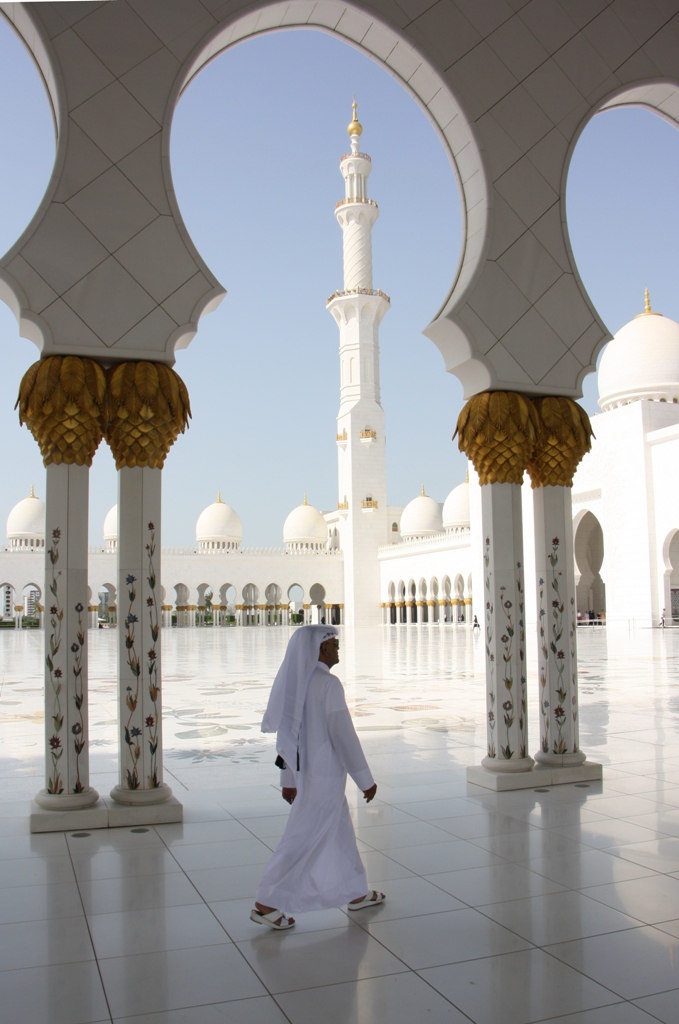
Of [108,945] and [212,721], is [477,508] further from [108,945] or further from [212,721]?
[108,945]

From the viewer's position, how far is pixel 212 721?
5.56 m

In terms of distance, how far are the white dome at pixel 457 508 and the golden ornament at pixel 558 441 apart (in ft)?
90.1

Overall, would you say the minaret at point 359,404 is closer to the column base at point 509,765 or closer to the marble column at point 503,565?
the marble column at point 503,565

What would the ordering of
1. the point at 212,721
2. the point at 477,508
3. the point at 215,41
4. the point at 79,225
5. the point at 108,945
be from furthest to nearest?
the point at 477,508 < the point at 212,721 < the point at 215,41 < the point at 79,225 < the point at 108,945

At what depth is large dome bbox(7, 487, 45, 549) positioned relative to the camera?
3142 centimetres

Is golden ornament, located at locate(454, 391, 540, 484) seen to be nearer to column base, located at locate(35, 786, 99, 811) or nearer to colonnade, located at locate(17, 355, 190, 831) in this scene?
colonnade, located at locate(17, 355, 190, 831)

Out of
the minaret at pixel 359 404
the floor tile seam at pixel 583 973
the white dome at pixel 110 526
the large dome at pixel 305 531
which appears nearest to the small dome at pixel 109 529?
the white dome at pixel 110 526

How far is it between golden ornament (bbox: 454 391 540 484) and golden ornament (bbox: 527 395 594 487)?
60mm

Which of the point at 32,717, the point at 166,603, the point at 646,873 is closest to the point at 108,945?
the point at 646,873

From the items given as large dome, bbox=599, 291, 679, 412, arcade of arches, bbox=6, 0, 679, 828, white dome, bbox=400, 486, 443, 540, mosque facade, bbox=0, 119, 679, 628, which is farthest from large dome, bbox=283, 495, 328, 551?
arcade of arches, bbox=6, 0, 679, 828

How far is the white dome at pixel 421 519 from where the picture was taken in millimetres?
32938

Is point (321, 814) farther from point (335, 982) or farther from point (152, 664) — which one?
point (152, 664)

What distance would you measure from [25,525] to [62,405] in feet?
99.0

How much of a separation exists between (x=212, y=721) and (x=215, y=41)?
12.5 feet
